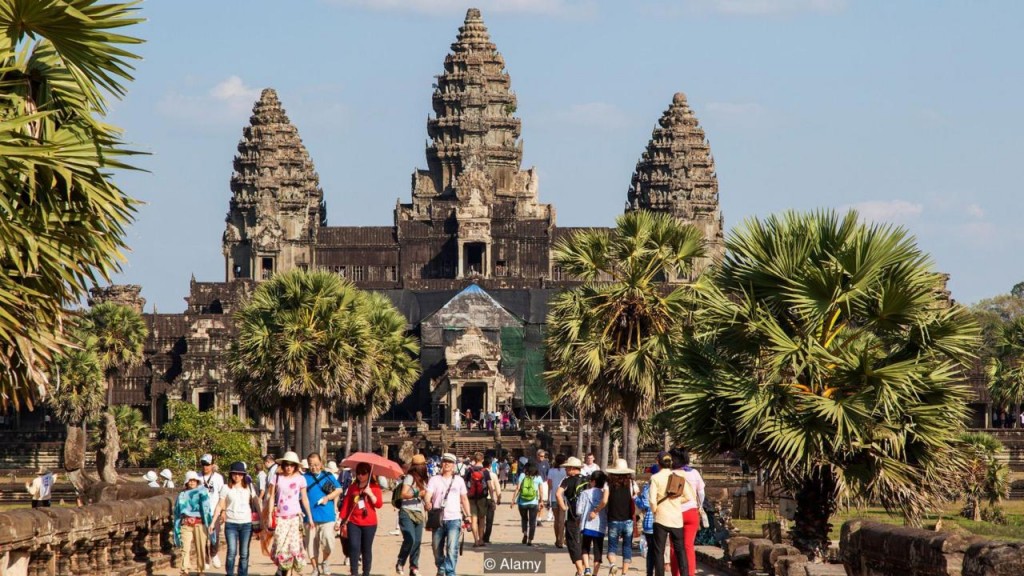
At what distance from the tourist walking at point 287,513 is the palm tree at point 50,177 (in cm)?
669

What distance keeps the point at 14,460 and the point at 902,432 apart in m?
76.9

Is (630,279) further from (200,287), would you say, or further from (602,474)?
(200,287)

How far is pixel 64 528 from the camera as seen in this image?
20781 millimetres

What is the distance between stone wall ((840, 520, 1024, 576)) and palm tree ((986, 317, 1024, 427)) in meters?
47.1

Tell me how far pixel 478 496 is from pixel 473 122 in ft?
357

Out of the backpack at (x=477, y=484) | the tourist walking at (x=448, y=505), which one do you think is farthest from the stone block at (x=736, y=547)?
the backpack at (x=477, y=484)

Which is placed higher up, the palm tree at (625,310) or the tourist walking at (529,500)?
the palm tree at (625,310)

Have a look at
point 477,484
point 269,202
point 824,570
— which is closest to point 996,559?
point 824,570

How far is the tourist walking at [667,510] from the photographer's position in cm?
2306

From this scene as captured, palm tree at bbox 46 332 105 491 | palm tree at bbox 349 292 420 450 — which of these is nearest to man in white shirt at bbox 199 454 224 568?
palm tree at bbox 349 292 420 450

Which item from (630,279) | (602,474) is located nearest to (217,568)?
(602,474)

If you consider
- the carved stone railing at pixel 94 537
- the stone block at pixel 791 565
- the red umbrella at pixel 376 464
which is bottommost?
the stone block at pixel 791 565

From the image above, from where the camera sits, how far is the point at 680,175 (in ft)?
471

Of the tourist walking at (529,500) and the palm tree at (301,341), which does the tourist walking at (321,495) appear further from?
the palm tree at (301,341)
